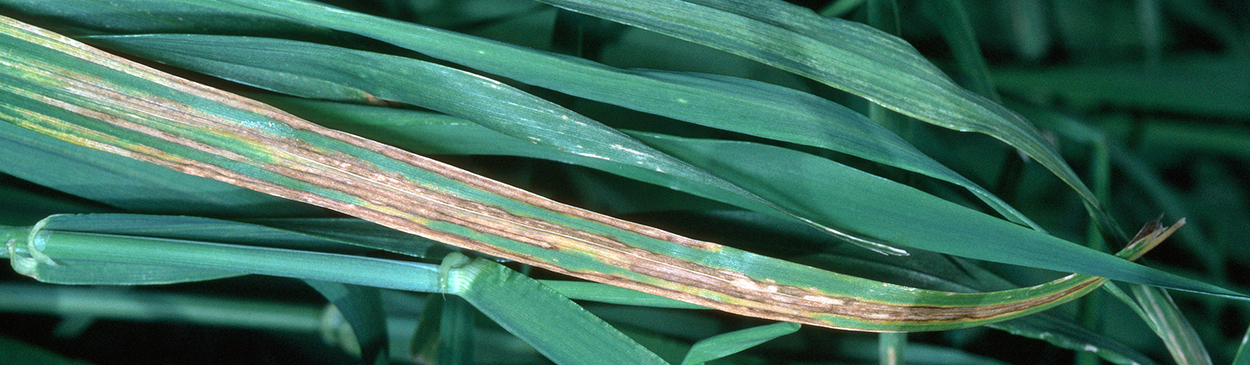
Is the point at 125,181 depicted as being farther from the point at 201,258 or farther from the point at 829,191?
the point at 829,191

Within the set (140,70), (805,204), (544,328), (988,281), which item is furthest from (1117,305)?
(140,70)

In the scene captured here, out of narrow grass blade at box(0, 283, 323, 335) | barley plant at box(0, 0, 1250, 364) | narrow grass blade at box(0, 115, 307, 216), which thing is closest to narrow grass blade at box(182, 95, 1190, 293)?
barley plant at box(0, 0, 1250, 364)

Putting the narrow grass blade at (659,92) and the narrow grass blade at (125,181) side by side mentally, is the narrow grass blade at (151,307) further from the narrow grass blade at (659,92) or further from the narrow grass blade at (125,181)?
the narrow grass blade at (659,92)

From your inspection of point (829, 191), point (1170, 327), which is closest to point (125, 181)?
point (829, 191)

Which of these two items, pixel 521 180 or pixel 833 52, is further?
pixel 521 180

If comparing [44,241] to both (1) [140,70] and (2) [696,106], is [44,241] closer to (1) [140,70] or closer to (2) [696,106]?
(1) [140,70]

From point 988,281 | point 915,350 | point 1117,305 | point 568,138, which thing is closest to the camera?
point 568,138
